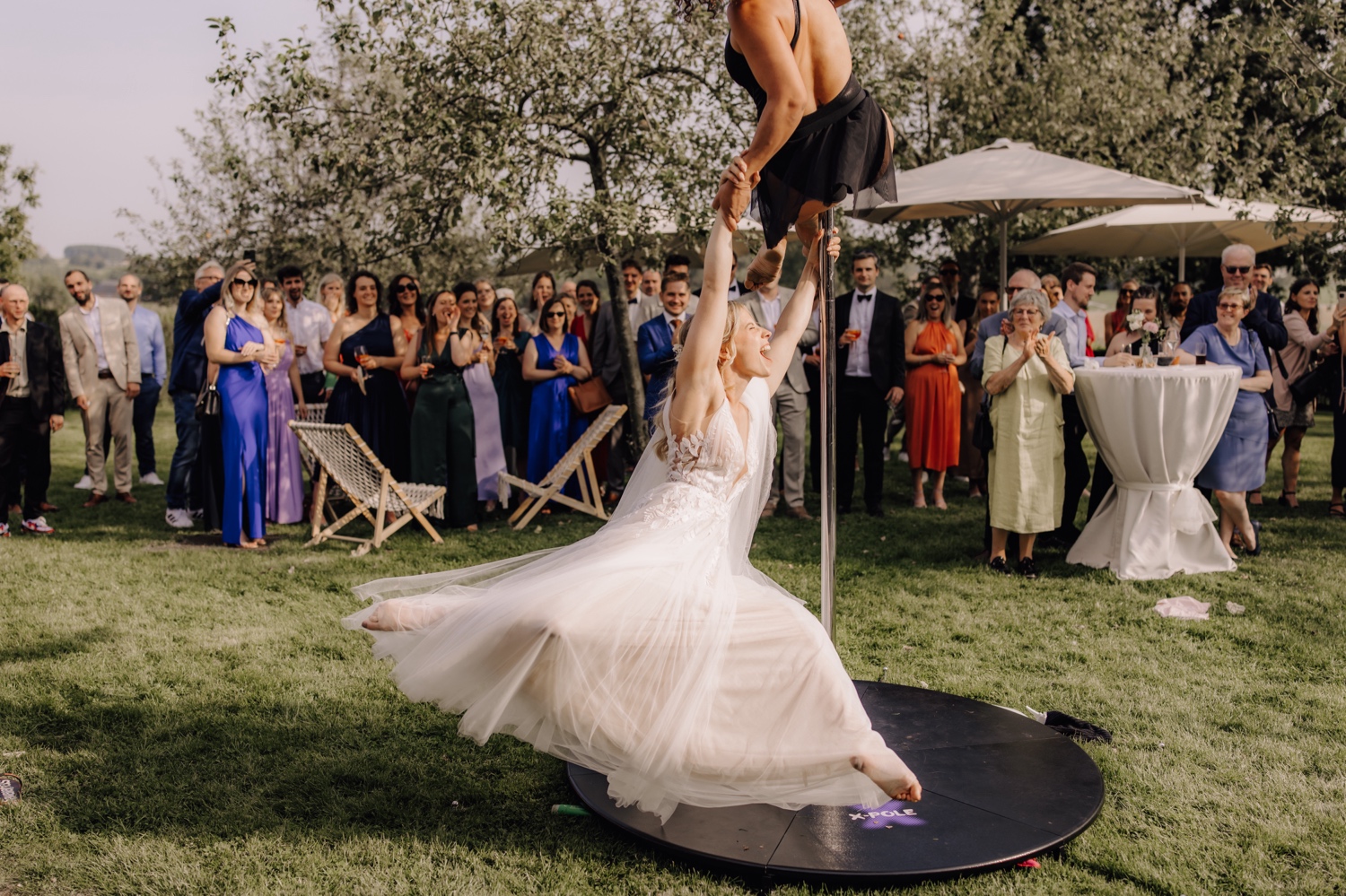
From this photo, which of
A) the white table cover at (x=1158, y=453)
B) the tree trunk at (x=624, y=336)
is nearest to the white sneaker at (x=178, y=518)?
the tree trunk at (x=624, y=336)

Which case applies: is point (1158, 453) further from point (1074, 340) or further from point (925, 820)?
point (925, 820)

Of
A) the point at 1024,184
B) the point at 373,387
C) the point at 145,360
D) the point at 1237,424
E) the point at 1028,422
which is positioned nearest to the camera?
the point at 1028,422

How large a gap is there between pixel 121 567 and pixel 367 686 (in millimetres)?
3452

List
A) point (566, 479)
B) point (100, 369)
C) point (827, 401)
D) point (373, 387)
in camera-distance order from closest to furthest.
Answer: point (827, 401) < point (566, 479) < point (373, 387) < point (100, 369)

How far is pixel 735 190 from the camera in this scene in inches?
121

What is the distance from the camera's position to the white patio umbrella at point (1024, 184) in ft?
28.8

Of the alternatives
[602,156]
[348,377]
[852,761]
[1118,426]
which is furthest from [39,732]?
[602,156]

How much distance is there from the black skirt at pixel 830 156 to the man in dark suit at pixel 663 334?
202 inches

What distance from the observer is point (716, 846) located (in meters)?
3.29

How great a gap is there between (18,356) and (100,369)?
1.36 m

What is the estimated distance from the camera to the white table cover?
677 cm

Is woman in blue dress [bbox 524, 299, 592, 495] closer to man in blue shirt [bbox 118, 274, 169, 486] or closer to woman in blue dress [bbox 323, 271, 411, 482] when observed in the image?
woman in blue dress [bbox 323, 271, 411, 482]

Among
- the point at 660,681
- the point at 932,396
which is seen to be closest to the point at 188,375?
the point at 932,396

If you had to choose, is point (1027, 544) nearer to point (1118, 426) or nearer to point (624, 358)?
point (1118, 426)
